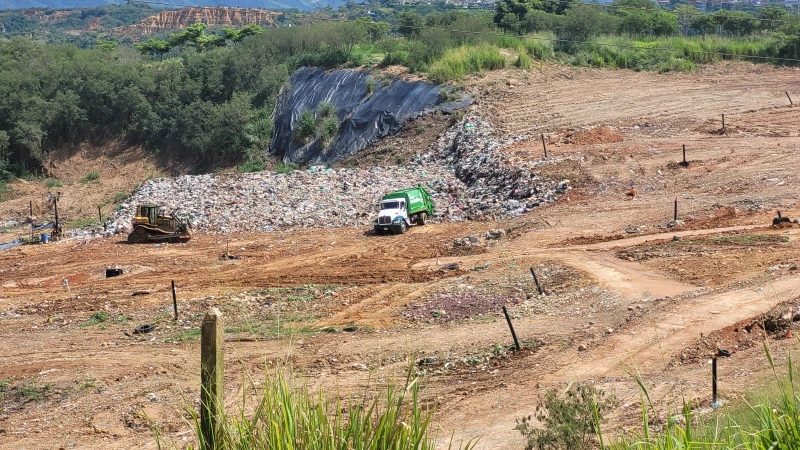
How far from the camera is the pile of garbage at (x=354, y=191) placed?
26.3 m

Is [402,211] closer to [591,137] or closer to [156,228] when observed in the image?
[156,228]

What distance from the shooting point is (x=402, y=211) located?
24.1 metres

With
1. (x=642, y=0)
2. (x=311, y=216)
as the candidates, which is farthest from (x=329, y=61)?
(x=642, y=0)

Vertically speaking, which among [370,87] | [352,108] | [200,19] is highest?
[370,87]

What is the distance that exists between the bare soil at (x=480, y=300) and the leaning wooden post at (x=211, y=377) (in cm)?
69

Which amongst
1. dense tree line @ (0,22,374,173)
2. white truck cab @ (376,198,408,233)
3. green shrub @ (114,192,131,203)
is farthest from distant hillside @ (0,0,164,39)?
white truck cab @ (376,198,408,233)

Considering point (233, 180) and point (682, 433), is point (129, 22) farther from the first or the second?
point (682, 433)

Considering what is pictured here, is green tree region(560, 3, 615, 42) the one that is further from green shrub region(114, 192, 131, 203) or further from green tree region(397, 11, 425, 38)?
green shrub region(114, 192, 131, 203)

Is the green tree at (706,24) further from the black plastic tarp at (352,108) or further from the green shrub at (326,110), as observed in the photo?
the green shrub at (326,110)

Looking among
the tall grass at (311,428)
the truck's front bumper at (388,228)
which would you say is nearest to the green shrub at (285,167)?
the truck's front bumper at (388,228)

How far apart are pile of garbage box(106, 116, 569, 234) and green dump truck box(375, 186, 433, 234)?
0.87 meters

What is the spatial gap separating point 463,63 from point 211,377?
3422 cm

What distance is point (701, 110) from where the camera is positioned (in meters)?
32.1

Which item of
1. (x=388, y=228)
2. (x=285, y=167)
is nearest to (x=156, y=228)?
(x=388, y=228)
